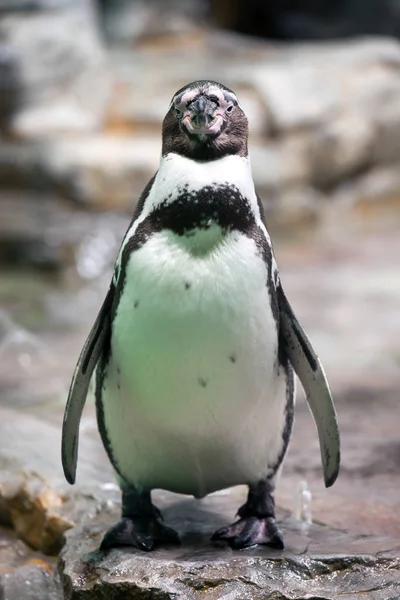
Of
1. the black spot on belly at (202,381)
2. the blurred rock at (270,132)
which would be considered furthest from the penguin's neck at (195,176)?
the blurred rock at (270,132)

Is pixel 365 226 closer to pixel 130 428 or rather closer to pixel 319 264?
pixel 319 264

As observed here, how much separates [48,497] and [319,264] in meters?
4.29

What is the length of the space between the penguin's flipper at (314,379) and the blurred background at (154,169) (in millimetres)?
1428

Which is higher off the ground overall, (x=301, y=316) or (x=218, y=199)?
(x=301, y=316)

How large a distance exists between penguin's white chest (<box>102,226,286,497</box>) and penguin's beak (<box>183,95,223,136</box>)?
0.23m

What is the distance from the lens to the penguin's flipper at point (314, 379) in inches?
102

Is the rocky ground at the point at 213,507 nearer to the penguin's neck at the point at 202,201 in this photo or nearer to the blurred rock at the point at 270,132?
the penguin's neck at the point at 202,201

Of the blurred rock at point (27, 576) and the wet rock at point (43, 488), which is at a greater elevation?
the wet rock at point (43, 488)

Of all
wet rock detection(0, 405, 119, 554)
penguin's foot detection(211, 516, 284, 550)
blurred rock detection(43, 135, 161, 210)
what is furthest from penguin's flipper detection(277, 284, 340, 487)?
blurred rock detection(43, 135, 161, 210)

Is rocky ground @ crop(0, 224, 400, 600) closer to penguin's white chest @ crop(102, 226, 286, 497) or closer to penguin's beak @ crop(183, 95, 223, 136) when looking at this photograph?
penguin's white chest @ crop(102, 226, 286, 497)

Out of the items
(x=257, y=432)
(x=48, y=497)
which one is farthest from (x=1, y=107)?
(x=257, y=432)

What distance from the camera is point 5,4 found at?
28.6ft

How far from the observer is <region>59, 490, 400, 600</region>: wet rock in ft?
7.78

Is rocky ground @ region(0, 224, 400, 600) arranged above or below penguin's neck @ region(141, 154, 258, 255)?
below
